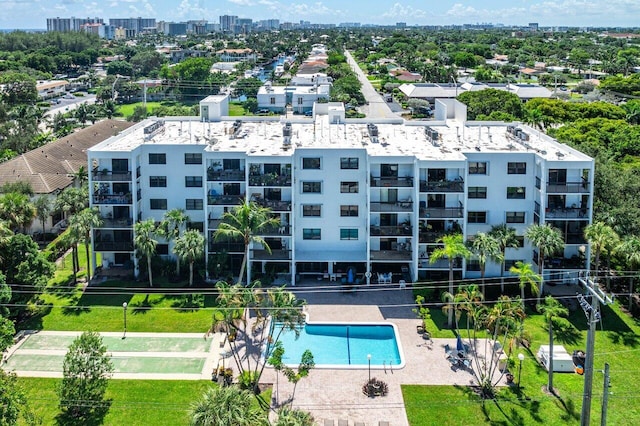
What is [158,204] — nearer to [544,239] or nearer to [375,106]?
[544,239]

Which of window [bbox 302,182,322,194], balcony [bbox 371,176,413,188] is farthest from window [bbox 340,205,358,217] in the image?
balcony [bbox 371,176,413,188]

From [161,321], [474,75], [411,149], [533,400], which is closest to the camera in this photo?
[533,400]

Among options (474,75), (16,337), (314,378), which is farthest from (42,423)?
(474,75)

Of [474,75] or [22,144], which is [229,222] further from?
[474,75]

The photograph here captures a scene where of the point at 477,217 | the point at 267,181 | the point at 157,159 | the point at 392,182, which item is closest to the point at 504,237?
the point at 477,217

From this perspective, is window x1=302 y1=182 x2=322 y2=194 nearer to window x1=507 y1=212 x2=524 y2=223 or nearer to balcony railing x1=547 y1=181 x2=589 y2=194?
window x1=507 y1=212 x2=524 y2=223
